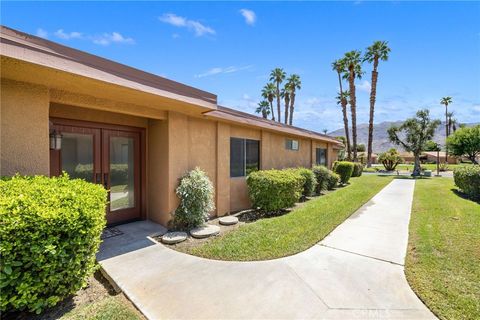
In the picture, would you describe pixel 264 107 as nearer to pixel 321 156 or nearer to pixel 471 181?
pixel 321 156

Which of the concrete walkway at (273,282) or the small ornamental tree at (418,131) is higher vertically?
the small ornamental tree at (418,131)

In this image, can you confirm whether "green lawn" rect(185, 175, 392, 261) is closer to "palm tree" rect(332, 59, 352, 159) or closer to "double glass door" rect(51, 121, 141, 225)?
"double glass door" rect(51, 121, 141, 225)

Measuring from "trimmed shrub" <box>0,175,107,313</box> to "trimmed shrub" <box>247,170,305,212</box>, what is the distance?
206 inches

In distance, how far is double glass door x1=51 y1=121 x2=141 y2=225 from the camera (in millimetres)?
5168

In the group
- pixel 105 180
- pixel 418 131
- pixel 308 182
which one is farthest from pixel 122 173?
pixel 418 131

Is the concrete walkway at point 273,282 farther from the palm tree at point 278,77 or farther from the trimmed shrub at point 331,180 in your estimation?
the palm tree at point 278,77

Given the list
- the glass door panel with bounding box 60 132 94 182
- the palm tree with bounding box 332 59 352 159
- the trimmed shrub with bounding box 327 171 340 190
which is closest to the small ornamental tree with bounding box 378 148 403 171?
the palm tree with bounding box 332 59 352 159

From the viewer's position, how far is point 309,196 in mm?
10969

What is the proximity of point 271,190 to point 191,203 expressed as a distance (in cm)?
276

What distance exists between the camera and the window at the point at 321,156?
15613mm

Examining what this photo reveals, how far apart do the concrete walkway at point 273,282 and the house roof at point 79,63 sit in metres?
3.19

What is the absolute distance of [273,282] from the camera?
351 centimetres

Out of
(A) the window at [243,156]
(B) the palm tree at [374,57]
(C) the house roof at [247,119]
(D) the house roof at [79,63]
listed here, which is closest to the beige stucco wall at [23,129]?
(D) the house roof at [79,63]

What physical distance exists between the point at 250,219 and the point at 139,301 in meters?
4.50
